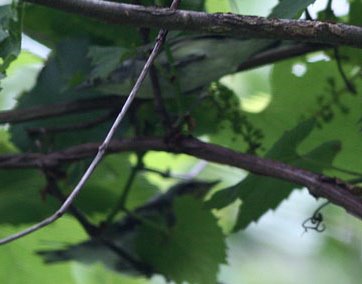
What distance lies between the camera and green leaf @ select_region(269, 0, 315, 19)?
646 millimetres

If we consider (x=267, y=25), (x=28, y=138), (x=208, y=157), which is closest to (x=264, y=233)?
(x=28, y=138)

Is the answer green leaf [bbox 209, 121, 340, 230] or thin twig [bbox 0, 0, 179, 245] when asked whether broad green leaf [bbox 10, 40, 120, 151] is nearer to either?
green leaf [bbox 209, 121, 340, 230]

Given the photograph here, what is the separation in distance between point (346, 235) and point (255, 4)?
2.37 ft

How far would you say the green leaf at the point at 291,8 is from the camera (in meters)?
0.65

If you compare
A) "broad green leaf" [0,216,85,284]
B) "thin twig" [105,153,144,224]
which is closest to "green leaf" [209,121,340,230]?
"thin twig" [105,153,144,224]

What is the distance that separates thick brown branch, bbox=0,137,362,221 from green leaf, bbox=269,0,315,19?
0.12 meters

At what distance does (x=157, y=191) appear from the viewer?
1019mm

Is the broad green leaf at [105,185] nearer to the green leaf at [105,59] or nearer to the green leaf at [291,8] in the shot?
the green leaf at [105,59]

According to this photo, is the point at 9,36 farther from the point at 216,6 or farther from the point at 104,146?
the point at 216,6

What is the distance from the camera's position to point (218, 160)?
74 centimetres

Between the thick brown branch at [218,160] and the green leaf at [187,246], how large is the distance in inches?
5.1

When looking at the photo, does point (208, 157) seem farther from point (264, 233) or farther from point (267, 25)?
point (264, 233)

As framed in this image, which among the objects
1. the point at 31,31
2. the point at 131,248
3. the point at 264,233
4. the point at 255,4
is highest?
the point at 264,233

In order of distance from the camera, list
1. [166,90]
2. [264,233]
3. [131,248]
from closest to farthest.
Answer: [166,90] < [131,248] < [264,233]
